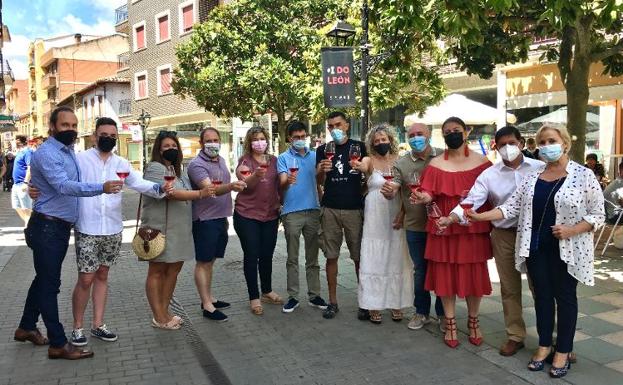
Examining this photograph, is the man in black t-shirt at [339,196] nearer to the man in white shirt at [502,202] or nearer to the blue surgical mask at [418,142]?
the blue surgical mask at [418,142]

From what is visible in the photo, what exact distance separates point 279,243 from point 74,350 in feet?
18.6

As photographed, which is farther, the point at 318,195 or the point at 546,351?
the point at 318,195

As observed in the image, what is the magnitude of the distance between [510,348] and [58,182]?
3.73m

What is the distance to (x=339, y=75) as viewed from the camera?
888 centimetres

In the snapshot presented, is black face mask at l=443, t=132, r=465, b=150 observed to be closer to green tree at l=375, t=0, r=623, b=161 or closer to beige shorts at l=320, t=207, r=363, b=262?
green tree at l=375, t=0, r=623, b=161

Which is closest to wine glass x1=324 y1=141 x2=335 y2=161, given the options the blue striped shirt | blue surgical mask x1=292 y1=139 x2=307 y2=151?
blue surgical mask x1=292 y1=139 x2=307 y2=151

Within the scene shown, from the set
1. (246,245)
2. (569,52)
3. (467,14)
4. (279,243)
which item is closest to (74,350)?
(246,245)

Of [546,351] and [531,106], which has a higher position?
[531,106]

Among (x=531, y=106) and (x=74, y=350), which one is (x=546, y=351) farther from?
(x=531, y=106)

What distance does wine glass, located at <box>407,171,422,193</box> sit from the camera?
4457mm

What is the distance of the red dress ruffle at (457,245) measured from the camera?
4484mm

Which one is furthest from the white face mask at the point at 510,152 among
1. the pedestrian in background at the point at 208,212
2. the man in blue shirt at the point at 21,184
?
the man in blue shirt at the point at 21,184

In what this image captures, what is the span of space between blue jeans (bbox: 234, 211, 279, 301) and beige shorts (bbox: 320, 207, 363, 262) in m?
0.56

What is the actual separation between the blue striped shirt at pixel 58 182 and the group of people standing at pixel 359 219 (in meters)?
0.01
